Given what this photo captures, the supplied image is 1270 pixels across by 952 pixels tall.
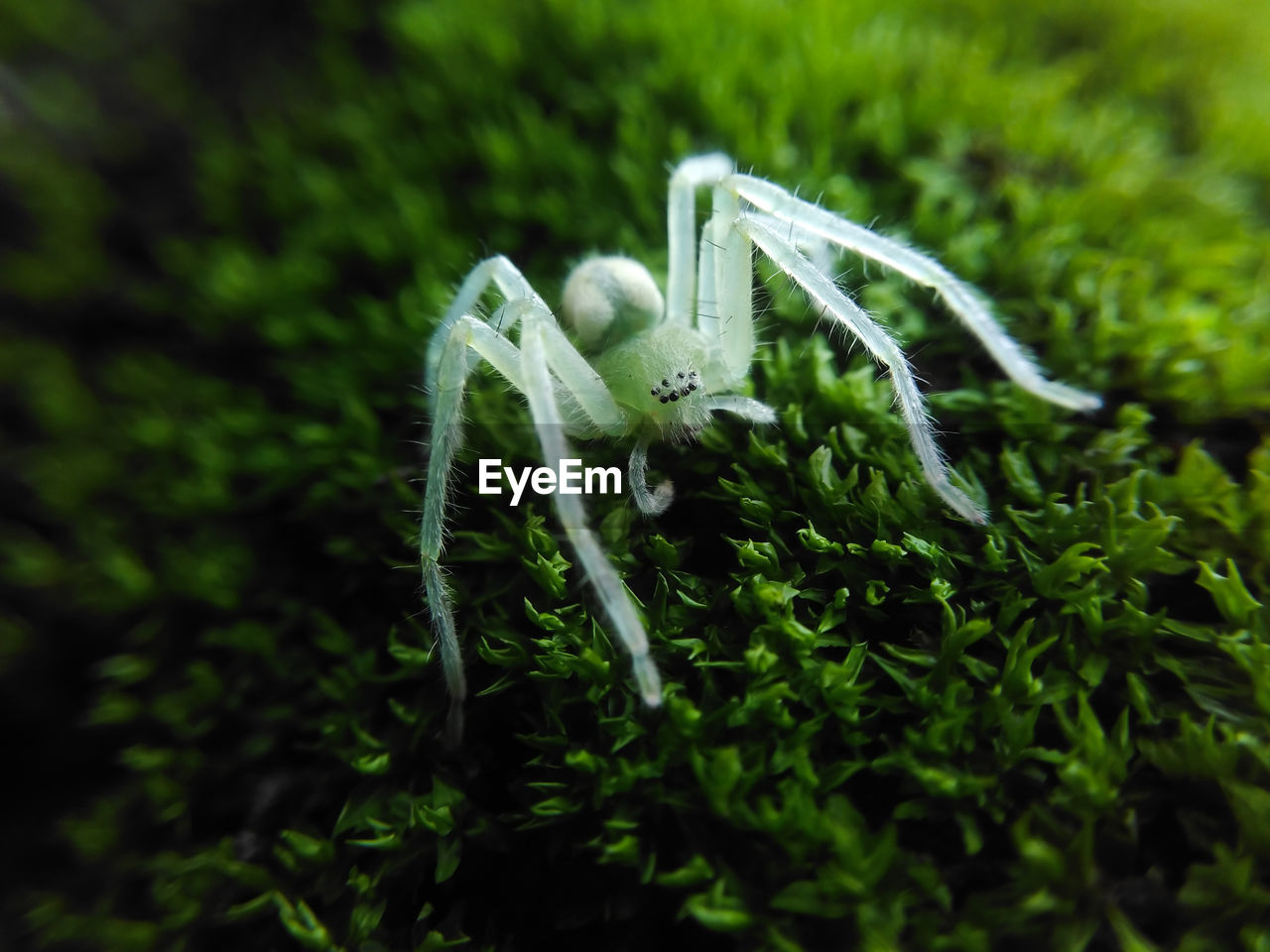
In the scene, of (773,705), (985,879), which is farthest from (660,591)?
(985,879)

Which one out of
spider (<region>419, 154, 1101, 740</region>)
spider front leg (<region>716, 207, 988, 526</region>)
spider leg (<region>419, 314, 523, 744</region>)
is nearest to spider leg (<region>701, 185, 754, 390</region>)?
spider (<region>419, 154, 1101, 740</region>)

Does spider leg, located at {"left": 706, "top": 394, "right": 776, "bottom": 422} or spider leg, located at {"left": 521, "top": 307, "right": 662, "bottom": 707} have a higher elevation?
spider leg, located at {"left": 706, "top": 394, "right": 776, "bottom": 422}

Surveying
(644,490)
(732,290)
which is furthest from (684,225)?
(644,490)

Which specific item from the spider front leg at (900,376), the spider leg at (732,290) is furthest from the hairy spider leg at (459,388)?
the spider front leg at (900,376)

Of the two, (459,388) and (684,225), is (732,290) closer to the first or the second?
(684,225)

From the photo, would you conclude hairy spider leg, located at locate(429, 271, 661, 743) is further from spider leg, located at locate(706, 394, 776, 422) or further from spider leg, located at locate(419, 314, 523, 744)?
spider leg, located at locate(706, 394, 776, 422)
